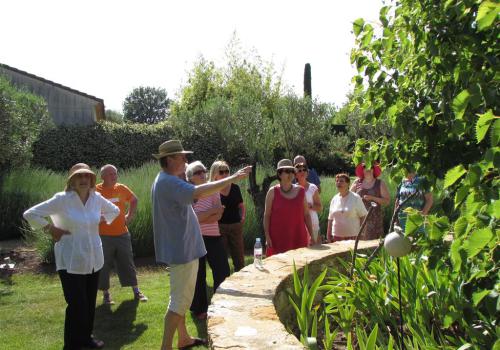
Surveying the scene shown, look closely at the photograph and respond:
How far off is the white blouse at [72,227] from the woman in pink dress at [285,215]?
5.78ft

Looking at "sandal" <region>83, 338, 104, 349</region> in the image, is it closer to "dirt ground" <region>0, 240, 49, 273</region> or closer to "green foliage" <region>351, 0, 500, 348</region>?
"green foliage" <region>351, 0, 500, 348</region>

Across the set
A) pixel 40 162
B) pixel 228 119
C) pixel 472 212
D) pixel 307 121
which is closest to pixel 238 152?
pixel 228 119

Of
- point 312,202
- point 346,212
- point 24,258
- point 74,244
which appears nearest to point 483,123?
point 74,244

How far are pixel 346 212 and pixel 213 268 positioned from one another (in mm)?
1676

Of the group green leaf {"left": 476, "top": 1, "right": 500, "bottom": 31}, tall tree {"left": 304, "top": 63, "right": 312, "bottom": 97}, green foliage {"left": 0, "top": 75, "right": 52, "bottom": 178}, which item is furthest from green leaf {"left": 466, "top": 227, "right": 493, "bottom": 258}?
tall tree {"left": 304, "top": 63, "right": 312, "bottom": 97}

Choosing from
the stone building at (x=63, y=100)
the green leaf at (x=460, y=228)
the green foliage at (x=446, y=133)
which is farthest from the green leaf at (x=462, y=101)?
the stone building at (x=63, y=100)

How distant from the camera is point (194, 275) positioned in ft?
13.7

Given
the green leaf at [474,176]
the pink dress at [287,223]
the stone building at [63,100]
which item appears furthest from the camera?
the stone building at [63,100]

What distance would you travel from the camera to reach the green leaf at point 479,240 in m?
1.42

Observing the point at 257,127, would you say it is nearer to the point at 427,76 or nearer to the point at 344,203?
the point at 344,203

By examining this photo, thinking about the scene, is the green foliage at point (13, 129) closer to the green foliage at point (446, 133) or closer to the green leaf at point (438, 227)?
the green foliage at point (446, 133)

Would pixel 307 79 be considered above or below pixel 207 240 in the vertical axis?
above

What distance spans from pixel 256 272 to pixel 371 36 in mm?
1955

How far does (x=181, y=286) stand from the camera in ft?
13.4
